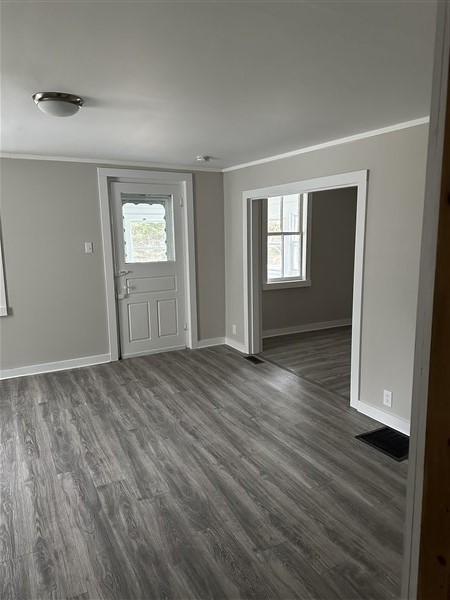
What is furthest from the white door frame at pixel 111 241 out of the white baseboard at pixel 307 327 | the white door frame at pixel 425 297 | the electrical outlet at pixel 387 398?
the white door frame at pixel 425 297

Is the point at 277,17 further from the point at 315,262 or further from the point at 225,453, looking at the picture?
the point at 315,262

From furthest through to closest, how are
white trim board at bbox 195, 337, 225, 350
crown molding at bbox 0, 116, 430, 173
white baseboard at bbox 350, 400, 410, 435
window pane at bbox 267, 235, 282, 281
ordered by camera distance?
window pane at bbox 267, 235, 282, 281, white trim board at bbox 195, 337, 225, 350, white baseboard at bbox 350, 400, 410, 435, crown molding at bbox 0, 116, 430, 173

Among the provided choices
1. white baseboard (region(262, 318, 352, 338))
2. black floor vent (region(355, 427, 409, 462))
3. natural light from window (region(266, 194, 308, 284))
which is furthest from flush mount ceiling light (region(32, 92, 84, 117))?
white baseboard (region(262, 318, 352, 338))

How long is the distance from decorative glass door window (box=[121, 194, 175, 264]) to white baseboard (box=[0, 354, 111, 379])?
1222 mm

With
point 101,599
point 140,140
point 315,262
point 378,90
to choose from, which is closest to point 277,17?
point 378,90

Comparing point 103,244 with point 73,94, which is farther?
point 103,244

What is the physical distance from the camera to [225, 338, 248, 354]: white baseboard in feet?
16.6

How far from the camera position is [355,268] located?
10.9 ft

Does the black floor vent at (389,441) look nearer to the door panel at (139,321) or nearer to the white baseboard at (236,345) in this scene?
the white baseboard at (236,345)

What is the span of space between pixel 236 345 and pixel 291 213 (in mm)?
2141

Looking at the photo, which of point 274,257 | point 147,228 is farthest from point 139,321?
point 274,257

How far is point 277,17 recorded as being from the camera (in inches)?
56.7

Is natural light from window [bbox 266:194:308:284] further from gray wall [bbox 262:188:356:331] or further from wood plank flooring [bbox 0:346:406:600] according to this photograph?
wood plank flooring [bbox 0:346:406:600]

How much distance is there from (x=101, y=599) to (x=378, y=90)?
2826 millimetres
